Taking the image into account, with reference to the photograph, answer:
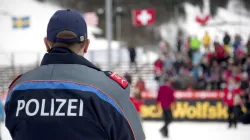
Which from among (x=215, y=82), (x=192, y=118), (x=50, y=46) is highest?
(x=50, y=46)

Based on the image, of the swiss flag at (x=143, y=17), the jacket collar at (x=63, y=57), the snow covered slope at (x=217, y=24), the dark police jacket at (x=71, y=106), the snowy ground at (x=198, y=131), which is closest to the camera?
the dark police jacket at (x=71, y=106)

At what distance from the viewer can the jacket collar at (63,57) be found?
6.70ft

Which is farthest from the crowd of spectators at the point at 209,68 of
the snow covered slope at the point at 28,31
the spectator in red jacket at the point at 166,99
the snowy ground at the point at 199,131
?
the snow covered slope at the point at 28,31

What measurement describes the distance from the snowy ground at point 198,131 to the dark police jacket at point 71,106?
32.1 feet

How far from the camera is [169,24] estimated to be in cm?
4378

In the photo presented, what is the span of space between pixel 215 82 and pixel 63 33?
49.9 feet

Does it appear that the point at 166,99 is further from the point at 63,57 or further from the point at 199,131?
the point at 63,57

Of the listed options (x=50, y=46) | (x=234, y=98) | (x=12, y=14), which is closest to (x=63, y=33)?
(x=50, y=46)

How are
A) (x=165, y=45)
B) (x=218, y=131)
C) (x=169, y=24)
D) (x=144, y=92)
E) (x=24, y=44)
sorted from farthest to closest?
(x=169, y=24), (x=24, y=44), (x=165, y=45), (x=144, y=92), (x=218, y=131)

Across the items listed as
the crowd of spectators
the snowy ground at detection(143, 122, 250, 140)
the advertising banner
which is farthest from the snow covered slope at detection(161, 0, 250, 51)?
the snowy ground at detection(143, 122, 250, 140)

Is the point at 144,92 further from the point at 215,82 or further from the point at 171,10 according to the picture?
the point at 171,10

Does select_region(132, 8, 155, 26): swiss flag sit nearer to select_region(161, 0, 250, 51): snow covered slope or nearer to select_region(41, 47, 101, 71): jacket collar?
select_region(161, 0, 250, 51): snow covered slope

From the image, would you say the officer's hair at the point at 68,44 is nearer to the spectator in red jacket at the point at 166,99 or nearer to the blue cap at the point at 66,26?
the blue cap at the point at 66,26

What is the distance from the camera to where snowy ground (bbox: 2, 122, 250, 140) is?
1180 cm
